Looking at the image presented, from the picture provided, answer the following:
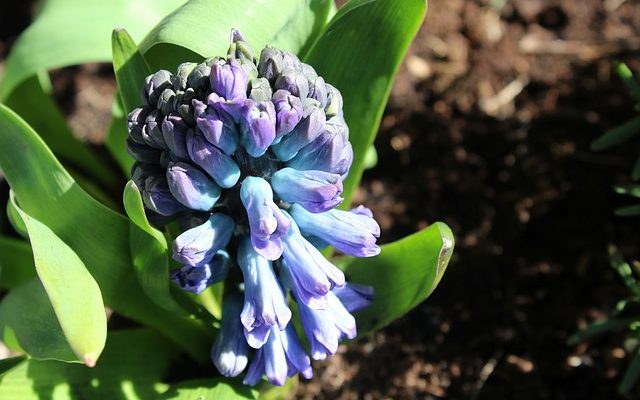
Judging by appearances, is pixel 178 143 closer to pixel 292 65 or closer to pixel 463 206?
pixel 292 65

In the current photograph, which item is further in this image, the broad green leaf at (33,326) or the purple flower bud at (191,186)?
the broad green leaf at (33,326)

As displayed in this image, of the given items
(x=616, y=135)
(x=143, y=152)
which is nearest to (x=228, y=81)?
(x=143, y=152)

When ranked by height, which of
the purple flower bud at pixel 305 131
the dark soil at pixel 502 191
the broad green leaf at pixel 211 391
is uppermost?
the purple flower bud at pixel 305 131

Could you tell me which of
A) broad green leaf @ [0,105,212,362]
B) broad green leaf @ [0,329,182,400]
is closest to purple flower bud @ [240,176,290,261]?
broad green leaf @ [0,105,212,362]

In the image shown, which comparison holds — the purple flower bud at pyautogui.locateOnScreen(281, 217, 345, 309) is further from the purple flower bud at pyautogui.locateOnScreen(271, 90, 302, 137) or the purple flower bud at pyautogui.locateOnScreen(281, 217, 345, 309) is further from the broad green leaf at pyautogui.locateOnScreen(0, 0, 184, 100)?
the broad green leaf at pyautogui.locateOnScreen(0, 0, 184, 100)

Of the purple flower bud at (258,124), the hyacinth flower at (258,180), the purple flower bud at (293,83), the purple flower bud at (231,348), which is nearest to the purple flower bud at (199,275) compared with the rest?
the hyacinth flower at (258,180)

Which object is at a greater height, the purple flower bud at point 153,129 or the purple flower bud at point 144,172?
the purple flower bud at point 153,129

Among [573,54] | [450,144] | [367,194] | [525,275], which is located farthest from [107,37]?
[573,54]

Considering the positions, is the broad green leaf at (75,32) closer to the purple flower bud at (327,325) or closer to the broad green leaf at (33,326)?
the broad green leaf at (33,326)
